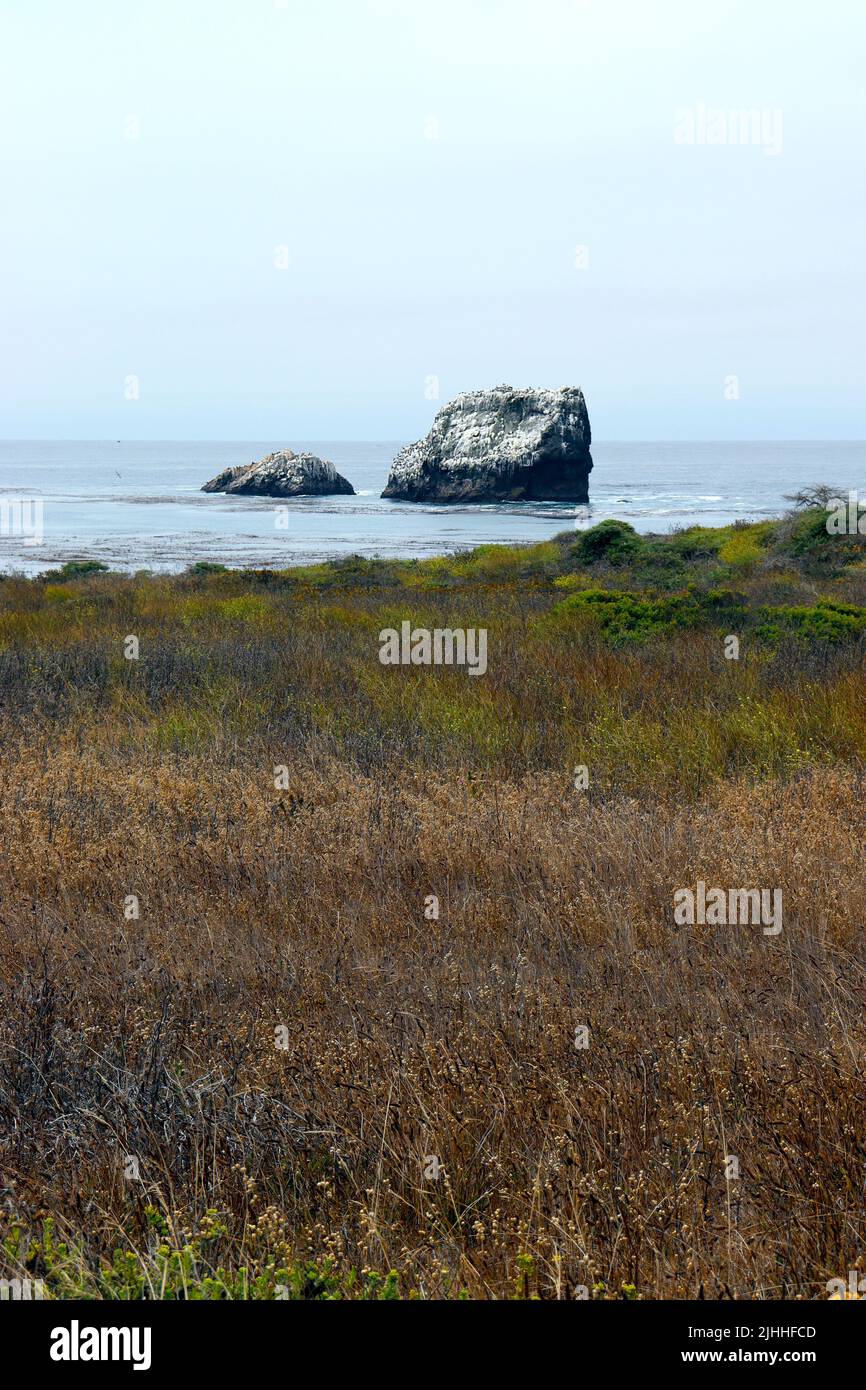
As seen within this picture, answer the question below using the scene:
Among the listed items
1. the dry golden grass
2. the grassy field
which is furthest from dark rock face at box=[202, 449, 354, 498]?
the dry golden grass

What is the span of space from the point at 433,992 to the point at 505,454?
284ft

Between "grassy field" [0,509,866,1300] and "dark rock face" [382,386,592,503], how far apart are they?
78697mm

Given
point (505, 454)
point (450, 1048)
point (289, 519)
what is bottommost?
point (450, 1048)

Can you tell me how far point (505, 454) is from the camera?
87.4 m

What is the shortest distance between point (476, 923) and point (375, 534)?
155 ft

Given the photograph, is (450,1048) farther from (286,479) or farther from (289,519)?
(286,479)

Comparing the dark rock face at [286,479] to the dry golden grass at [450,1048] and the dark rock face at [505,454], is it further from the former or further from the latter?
the dry golden grass at [450,1048]

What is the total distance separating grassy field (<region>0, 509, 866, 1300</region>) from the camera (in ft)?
7.90

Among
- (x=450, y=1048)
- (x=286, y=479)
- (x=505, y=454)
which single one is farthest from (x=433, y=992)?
(x=286, y=479)

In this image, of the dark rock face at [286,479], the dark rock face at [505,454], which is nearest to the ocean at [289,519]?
the dark rock face at [505,454]

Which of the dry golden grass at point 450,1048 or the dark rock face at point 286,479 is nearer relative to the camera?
the dry golden grass at point 450,1048

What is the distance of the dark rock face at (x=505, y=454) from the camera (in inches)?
3428

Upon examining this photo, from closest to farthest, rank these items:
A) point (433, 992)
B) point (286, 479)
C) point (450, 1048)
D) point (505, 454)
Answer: point (450, 1048)
point (433, 992)
point (505, 454)
point (286, 479)

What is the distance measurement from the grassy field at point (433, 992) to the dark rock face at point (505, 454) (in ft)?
258
